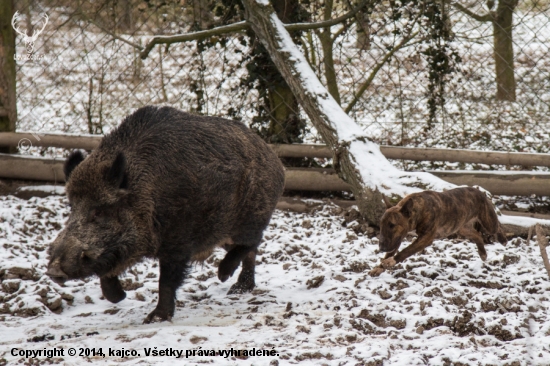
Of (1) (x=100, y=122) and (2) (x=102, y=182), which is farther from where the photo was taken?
(1) (x=100, y=122)

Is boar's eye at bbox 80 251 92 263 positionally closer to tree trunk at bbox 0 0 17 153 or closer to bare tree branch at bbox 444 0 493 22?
tree trunk at bbox 0 0 17 153

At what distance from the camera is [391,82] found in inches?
274

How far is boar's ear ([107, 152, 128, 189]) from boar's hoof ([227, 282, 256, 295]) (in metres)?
1.19

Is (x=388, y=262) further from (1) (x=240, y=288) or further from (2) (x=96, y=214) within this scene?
(2) (x=96, y=214)

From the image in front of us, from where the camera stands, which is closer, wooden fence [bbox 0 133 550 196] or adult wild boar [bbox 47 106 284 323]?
adult wild boar [bbox 47 106 284 323]

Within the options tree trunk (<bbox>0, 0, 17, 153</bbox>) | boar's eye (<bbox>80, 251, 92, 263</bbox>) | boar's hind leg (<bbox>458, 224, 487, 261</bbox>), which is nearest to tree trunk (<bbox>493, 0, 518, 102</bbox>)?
boar's hind leg (<bbox>458, 224, 487, 261</bbox>)

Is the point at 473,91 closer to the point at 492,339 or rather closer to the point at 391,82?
the point at 391,82

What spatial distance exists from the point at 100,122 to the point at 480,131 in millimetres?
4181

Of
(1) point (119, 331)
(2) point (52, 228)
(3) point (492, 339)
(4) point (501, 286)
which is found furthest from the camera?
(2) point (52, 228)

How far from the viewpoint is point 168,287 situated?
4.09m

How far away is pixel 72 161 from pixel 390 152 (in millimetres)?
3281

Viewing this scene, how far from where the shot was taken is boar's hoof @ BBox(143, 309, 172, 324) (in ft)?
13.1

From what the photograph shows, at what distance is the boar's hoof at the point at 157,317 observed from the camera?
3.99m

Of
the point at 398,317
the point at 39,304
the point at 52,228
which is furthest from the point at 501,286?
the point at 52,228
